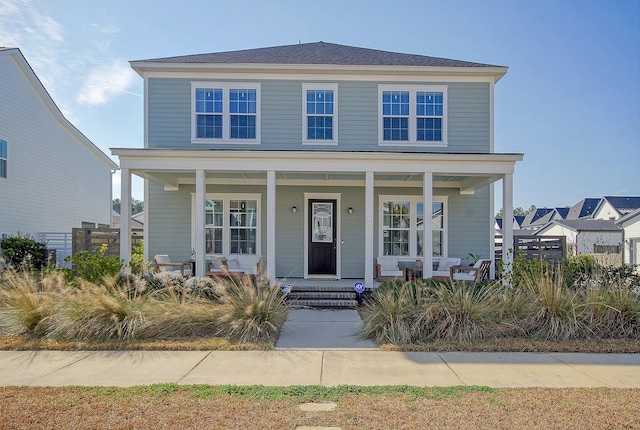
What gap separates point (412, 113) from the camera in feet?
37.2

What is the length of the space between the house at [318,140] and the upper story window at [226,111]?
1.2 inches

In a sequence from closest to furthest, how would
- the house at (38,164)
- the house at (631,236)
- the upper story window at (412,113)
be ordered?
the upper story window at (412,113) < the house at (38,164) < the house at (631,236)

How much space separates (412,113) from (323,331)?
733 centimetres

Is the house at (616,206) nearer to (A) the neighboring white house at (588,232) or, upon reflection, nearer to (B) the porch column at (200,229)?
(A) the neighboring white house at (588,232)

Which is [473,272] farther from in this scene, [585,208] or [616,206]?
[585,208]

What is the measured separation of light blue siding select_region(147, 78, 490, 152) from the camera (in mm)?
11234

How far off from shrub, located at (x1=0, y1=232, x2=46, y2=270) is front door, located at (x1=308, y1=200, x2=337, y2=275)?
8.63m

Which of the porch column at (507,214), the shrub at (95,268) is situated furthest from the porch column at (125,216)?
the porch column at (507,214)

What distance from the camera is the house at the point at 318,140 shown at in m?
11.2

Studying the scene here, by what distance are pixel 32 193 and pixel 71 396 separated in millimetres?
13809

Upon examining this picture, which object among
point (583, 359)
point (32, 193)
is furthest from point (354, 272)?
point (32, 193)

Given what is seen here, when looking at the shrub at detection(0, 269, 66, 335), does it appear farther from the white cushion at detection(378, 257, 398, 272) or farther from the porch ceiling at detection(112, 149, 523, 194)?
the white cushion at detection(378, 257, 398, 272)

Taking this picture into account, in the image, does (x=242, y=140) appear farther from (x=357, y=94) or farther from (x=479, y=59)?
(x=479, y=59)

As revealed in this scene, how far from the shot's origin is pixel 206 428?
10.6 ft
